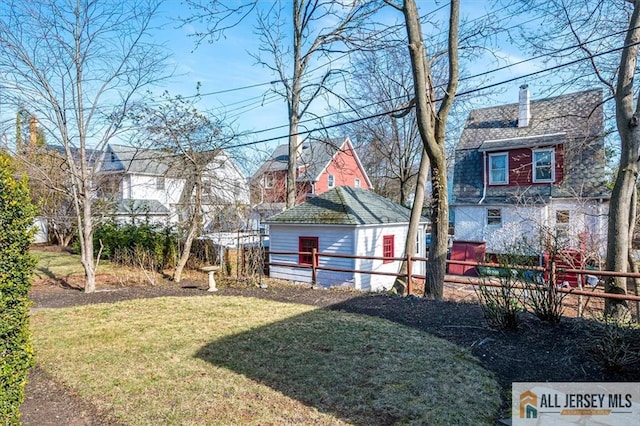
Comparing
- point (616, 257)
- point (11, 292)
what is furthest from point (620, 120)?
point (11, 292)

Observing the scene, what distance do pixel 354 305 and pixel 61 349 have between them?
15.1 ft

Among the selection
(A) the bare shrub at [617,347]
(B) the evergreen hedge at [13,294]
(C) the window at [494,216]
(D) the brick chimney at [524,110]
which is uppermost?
(D) the brick chimney at [524,110]

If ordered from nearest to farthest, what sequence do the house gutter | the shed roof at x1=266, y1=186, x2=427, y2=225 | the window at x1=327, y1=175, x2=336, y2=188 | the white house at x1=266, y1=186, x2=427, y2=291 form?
the white house at x1=266, y1=186, x2=427, y2=291 → the shed roof at x1=266, y1=186, x2=427, y2=225 → the house gutter → the window at x1=327, y1=175, x2=336, y2=188

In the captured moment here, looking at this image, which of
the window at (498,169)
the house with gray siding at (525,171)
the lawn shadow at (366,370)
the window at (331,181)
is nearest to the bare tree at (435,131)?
the lawn shadow at (366,370)

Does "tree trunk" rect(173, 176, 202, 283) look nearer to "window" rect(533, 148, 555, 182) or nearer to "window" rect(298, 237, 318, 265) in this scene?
"window" rect(298, 237, 318, 265)

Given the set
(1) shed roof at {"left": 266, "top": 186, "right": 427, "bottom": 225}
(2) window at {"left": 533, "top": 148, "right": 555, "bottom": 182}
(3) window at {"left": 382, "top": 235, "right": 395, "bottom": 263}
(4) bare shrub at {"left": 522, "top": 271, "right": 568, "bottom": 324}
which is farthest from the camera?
(2) window at {"left": 533, "top": 148, "right": 555, "bottom": 182}

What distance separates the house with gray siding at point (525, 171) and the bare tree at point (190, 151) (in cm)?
1087

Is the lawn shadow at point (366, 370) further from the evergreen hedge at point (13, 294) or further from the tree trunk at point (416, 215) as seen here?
the tree trunk at point (416, 215)

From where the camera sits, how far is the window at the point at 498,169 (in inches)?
684

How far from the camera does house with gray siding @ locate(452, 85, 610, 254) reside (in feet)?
50.2

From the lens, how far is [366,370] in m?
4.07

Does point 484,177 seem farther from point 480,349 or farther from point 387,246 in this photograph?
point 480,349

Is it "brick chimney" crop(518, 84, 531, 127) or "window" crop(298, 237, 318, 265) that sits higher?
"brick chimney" crop(518, 84, 531, 127)

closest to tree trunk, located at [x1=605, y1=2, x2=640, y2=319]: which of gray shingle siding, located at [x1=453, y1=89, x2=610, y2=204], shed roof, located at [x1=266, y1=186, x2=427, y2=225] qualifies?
shed roof, located at [x1=266, y1=186, x2=427, y2=225]
